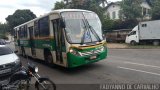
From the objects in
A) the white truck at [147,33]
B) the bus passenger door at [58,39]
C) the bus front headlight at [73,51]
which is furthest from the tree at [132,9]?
the bus front headlight at [73,51]

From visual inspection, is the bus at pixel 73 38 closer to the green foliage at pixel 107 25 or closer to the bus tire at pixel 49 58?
the bus tire at pixel 49 58

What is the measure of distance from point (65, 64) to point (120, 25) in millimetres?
30483

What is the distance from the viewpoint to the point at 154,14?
123 ft

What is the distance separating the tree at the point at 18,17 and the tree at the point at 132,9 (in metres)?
46.2

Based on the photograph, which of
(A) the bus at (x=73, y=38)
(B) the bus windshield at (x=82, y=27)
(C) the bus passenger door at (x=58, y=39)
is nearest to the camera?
(A) the bus at (x=73, y=38)

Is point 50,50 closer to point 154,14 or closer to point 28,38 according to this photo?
point 28,38

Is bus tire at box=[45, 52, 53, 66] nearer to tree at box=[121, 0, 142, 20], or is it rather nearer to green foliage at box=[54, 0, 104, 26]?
green foliage at box=[54, 0, 104, 26]

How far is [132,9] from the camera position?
38781mm

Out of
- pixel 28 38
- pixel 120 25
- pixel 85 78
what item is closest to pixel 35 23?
pixel 28 38

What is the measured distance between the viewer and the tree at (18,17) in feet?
253

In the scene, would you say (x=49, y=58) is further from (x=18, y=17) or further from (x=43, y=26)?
(x=18, y=17)

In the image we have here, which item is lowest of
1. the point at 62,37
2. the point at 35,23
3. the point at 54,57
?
the point at 54,57

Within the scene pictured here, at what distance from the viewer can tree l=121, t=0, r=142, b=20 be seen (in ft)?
127

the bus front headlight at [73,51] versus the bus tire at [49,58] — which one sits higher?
the bus front headlight at [73,51]
